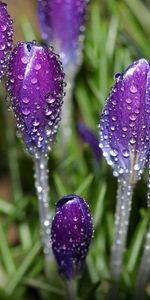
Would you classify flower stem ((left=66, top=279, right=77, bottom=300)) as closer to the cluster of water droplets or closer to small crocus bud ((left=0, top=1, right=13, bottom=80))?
the cluster of water droplets

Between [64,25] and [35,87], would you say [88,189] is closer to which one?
[64,25]

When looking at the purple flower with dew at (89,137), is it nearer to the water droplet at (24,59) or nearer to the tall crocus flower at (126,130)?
the tall crocus flower at (126,130)

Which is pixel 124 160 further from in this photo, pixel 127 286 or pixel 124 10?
pixel 124 10

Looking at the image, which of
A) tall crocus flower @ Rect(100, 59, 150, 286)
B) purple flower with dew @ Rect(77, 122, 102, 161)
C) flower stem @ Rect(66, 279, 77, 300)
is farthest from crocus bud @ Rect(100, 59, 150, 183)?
purple flower with dew @ Rect(77, 122, 102, 161)

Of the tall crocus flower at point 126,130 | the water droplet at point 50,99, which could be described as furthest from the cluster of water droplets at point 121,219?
the water droplet at point 50,99

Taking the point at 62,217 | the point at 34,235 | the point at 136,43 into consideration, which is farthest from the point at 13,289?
the point at 136,43

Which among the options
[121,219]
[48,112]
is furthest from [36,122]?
[121,219]
